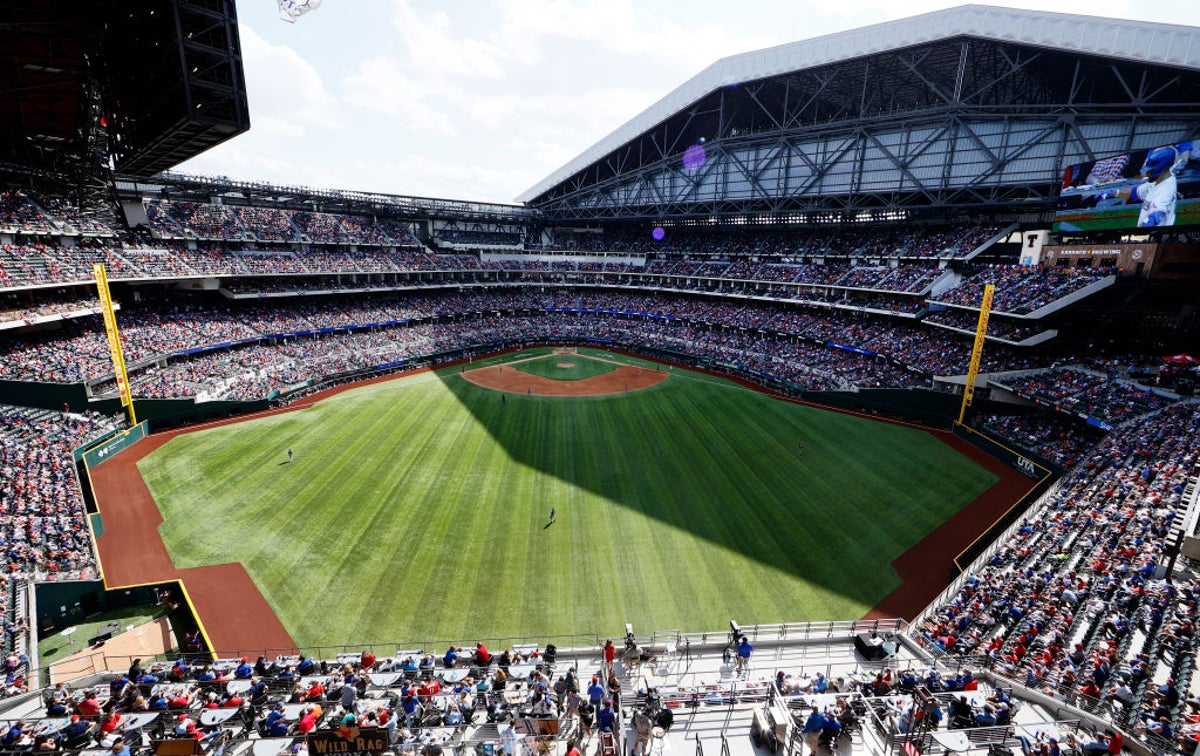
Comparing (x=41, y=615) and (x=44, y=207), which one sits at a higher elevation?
(x=44, y=207)

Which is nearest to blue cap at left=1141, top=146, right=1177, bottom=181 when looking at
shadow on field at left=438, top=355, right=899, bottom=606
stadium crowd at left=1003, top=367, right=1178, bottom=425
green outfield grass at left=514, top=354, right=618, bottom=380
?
stadium crowd at left=1003, top=367, right=1178, bottom=425

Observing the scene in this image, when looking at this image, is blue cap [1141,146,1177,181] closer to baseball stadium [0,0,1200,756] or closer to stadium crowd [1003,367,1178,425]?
baseball stadium [0,0,1200,756]

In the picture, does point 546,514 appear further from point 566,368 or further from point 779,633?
point 566,368

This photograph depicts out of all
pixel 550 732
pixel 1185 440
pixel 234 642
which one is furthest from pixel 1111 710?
pixel 234 642

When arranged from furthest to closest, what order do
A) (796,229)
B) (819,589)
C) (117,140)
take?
(796,229)
(117,140)
(819,589)

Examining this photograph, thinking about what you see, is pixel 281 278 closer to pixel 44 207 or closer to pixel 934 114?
pixel 44 207

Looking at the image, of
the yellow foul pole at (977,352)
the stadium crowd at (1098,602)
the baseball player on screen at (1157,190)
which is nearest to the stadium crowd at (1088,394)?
the yellow foul pole at (977,352)

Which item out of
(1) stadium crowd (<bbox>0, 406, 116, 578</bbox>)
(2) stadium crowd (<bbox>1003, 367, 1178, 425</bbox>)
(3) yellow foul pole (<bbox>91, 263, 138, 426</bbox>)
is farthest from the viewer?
→ (3) yellow foul pole (<bbox>91, 263, 138, 426</bbox>)
